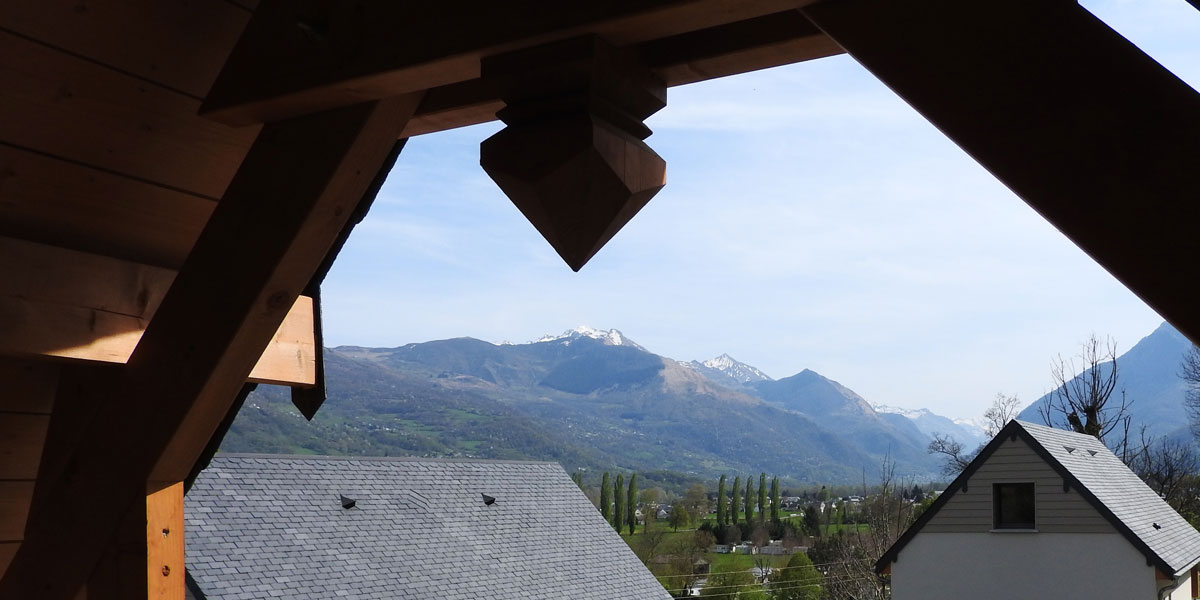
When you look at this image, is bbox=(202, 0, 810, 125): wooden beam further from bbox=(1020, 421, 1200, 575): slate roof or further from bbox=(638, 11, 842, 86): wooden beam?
bbox=(1020, 421, 1200, 575): slate roof

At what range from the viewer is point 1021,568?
13250 millimetres

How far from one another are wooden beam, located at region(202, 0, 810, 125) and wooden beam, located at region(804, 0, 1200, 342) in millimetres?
151

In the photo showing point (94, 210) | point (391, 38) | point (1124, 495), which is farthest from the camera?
point (1124, 495)

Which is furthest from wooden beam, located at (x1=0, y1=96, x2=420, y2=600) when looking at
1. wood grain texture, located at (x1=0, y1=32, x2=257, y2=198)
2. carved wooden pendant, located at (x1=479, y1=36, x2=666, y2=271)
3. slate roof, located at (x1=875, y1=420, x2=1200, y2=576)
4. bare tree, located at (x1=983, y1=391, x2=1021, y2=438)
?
bare tree, located at (x1=983, y1=391, x2=1021, y2=438)

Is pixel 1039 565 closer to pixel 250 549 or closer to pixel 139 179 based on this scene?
pixel 250 549

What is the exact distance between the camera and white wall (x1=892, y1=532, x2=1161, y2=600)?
41.5 ft

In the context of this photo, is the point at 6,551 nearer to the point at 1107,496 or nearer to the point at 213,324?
the point at 213,324

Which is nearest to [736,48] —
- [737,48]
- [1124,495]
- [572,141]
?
[737,48]

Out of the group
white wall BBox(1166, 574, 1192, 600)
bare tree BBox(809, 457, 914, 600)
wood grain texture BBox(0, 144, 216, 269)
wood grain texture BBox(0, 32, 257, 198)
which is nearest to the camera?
wood grain texture BBox(0, 32, 257, 198)

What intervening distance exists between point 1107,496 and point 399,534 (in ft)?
32.7

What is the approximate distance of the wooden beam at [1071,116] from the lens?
0.75 metres

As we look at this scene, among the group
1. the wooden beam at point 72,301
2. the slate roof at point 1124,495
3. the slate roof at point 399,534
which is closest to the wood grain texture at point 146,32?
the wooden beam at point 72,301

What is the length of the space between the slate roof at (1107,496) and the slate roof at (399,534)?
4712 mm

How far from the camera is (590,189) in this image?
117cm
